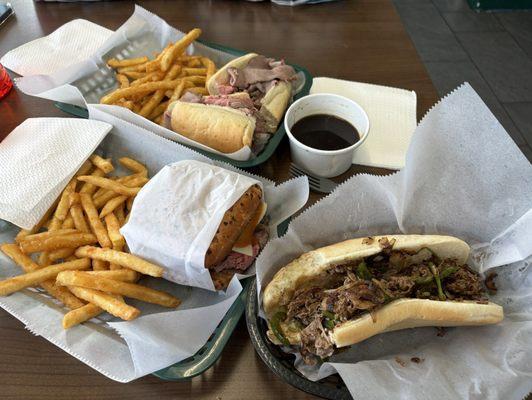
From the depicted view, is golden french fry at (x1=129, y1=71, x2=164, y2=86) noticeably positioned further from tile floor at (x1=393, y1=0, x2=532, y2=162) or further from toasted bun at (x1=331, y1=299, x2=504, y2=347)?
tile floor at (x1=393, y1=0, x2=532, y2=162)

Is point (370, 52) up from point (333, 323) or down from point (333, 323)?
up

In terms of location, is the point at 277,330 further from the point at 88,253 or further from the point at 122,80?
the point at 122,80

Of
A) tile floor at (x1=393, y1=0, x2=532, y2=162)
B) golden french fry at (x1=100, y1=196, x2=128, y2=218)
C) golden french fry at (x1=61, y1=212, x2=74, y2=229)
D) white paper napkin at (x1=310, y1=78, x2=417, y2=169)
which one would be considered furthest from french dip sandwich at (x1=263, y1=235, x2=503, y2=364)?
tile floor at (x1=393, y1=0, x2=532, y2=162)

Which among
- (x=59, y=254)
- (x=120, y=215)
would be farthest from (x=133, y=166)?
(x=59, y=254)

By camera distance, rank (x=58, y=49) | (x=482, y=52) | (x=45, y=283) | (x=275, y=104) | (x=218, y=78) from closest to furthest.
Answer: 1. (x=45, y=283)
2. (x=275, y=104)
3. (x=218, y=78)
4. (x=58, y=49)
5. (x=482, y=52)

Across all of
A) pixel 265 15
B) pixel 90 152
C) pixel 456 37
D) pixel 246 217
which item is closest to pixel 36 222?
pixel 90 152

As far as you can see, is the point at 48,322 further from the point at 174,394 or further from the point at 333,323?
the point at 333,323
